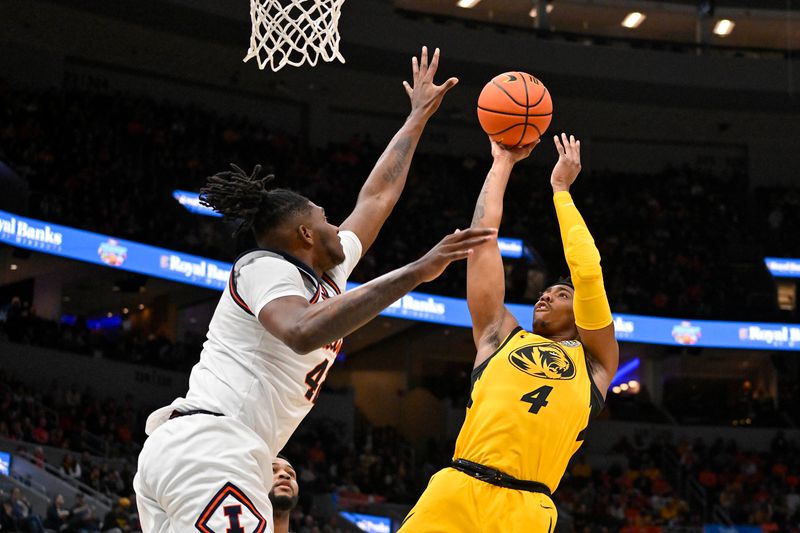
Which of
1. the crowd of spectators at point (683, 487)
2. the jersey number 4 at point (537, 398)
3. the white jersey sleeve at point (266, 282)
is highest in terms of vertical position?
the white jersey sleeve at point (266, 282)

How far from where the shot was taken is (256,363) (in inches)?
139

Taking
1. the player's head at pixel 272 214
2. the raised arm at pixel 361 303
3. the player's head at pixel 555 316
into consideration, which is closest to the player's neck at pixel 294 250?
the player's head at pixel 272 214

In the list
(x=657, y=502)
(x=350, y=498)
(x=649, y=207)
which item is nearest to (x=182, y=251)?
(x=350, y=498)

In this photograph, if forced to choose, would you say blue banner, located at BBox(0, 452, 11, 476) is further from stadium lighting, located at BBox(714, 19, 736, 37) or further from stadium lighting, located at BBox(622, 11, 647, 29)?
stadium lighting, located at BBox(714, 19, 736, 37)

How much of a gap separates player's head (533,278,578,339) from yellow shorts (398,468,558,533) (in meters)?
0.76

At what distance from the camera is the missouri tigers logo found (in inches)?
175

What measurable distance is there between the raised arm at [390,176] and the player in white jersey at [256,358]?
19.7 inches

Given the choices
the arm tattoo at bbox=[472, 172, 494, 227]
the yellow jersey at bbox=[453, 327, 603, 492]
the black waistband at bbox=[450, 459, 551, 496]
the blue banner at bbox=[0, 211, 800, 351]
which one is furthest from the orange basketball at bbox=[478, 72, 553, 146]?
the blue banner at bbox=[0, 211, 800, 351]

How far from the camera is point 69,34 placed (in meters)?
23.6

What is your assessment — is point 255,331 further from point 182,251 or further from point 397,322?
point 397,322

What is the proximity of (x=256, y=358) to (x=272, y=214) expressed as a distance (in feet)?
1.61

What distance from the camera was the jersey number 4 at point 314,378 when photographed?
11.9 feet

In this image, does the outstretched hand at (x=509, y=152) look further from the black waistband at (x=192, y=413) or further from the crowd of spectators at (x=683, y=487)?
the crowd of spectators at (x=683, y=487)

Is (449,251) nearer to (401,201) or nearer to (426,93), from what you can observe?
(426,93)
